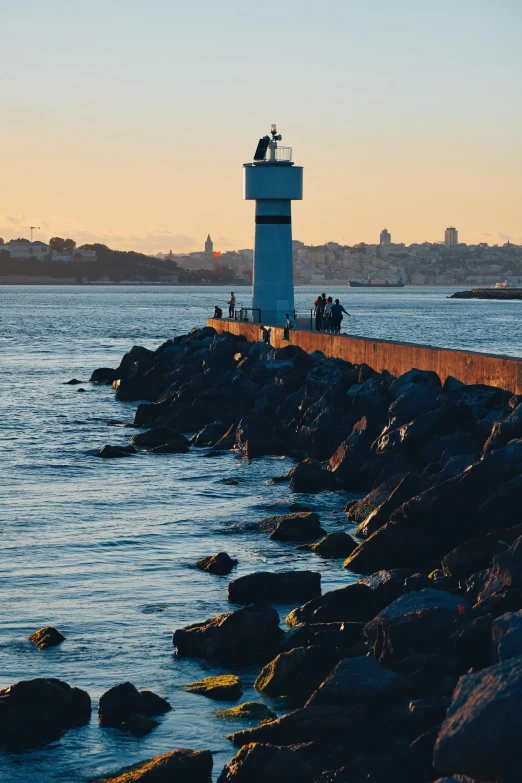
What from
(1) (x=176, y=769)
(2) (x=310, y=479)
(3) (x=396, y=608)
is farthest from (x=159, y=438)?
(1) (x=176, y=769)

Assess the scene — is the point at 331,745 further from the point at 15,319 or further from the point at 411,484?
the point at 15,319

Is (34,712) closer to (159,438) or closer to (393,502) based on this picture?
(393,502)

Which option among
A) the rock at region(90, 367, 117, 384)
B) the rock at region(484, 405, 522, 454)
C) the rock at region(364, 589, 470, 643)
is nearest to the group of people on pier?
the rock at region(90, 367, 117, 384)

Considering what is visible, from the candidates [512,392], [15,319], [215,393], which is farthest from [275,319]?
[15,319]

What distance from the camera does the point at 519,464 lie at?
965cm

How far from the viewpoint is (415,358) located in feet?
55.2

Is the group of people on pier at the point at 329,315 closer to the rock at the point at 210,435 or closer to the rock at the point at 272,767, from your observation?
the rock at the point at 210,435

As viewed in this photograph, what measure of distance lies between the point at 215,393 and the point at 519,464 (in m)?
11.2

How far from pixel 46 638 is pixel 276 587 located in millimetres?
1838

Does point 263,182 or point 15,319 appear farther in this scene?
point 15,319

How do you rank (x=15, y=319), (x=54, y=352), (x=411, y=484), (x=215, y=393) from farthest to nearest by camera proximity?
(x=15, y=319) → (x=54, y=352) → (x=215, y=393) → (x=411, y=484)

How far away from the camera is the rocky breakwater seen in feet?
17.2

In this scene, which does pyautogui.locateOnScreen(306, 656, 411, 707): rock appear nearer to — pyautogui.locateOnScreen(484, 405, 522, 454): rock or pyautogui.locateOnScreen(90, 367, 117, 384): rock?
pyautogui.locateOnScreen(484, 405, 522, 454): rock

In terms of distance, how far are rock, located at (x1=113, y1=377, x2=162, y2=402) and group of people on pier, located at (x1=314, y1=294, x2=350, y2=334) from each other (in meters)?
3.95
